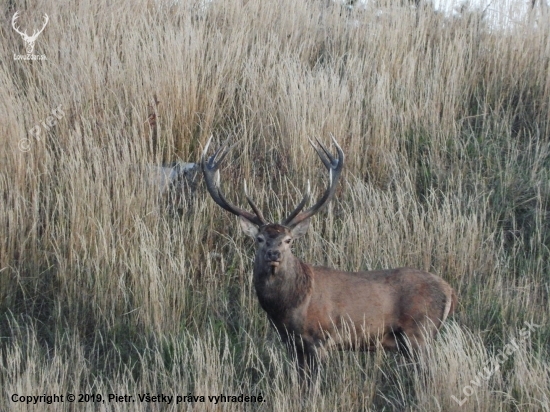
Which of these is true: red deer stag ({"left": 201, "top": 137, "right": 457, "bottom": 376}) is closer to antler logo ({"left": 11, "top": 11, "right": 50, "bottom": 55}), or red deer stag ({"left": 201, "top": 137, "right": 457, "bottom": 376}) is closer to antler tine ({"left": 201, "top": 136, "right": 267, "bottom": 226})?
antler tine ({"left": 201, "top": 136, "right": 267, "bottom": 226})

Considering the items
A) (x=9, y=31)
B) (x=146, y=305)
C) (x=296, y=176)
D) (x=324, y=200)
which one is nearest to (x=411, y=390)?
(x=324, y=200)

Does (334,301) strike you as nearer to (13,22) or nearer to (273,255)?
(273,255)

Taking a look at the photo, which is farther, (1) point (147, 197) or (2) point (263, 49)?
(2) point (263, 49)

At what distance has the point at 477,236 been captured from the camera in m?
7.14

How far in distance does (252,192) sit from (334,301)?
1.87 m

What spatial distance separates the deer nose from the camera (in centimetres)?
568

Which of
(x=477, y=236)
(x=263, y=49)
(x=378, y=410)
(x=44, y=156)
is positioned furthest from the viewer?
(x=263, y=49)

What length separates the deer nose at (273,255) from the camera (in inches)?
223

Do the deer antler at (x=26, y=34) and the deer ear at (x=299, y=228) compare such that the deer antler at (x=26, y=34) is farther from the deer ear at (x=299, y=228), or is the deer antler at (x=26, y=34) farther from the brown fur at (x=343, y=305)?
the deer ear at (x=299, y=228)

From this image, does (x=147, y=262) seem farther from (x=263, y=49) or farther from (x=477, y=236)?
Result: (x=263, y=49)

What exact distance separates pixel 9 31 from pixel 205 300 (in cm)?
427

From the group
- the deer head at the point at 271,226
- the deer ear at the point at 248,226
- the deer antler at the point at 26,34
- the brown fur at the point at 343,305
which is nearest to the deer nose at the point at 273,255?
the deer head at the point at 271,226

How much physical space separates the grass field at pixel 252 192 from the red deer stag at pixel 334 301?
149 millimetres

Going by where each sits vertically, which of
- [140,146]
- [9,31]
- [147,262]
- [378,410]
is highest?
[9,31]
